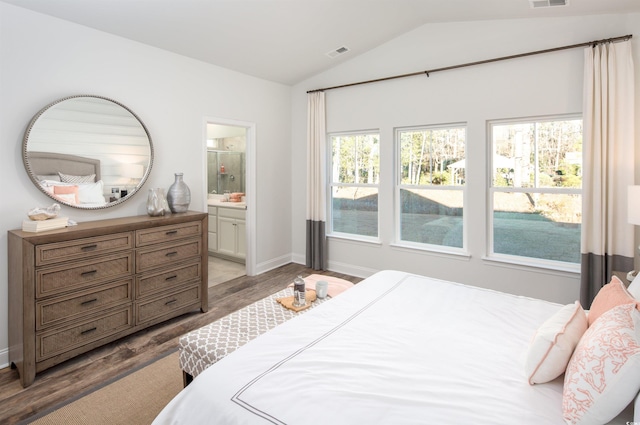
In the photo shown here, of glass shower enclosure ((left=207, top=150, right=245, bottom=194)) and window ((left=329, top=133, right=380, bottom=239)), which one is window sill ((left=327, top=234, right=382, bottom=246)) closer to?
window ((left=329, top=133, right=380, bottom=239))

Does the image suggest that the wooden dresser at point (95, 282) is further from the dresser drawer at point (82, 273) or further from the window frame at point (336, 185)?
the window frame at point (336, 185)

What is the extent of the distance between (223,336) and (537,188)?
3.36m

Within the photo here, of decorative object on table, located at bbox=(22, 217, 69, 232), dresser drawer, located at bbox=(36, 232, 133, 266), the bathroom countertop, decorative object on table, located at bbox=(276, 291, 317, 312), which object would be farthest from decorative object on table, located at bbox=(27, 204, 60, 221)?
the bathroom countertop

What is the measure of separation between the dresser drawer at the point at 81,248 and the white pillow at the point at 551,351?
287 centimetres

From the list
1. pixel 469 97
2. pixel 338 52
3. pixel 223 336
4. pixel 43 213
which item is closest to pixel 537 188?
pixel 469 97

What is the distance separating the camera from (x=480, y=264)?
3.86 m

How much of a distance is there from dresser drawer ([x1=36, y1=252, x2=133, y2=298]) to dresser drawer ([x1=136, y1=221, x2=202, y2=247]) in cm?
17

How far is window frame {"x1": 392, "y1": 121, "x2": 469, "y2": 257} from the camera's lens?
3.97 metres

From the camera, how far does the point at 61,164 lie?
282 centimetres

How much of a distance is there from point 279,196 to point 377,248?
1636mm

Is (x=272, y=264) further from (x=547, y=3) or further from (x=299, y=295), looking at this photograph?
(x=547, y=3)

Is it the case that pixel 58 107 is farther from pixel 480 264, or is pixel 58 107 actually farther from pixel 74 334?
pixel 480 264

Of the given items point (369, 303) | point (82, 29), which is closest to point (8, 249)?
point (82, 29)

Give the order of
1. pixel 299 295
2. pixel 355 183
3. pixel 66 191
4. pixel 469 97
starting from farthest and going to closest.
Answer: pixel 355 183 → pixel 469 97 → pixel 66 191 → pixel 299 295
